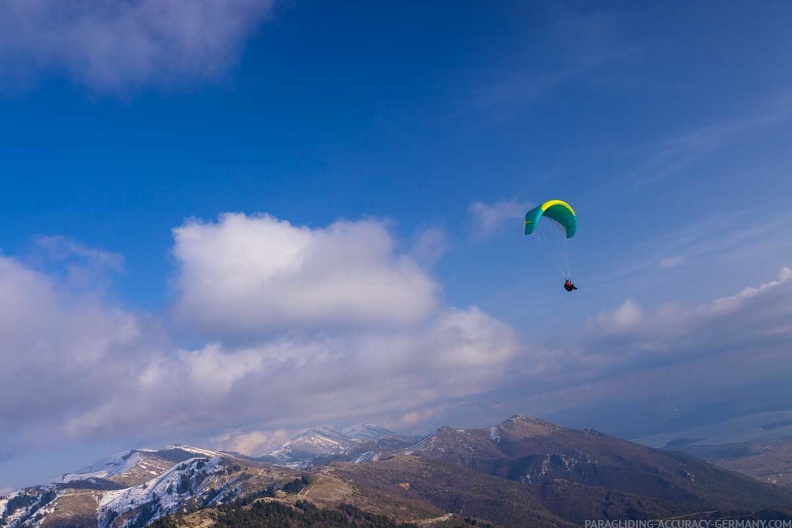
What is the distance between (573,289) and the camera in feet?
446

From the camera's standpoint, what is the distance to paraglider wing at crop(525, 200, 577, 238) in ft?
440

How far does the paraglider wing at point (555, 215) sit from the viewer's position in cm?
13402

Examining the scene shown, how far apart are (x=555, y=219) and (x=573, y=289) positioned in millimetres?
19271

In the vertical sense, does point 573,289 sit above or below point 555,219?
below

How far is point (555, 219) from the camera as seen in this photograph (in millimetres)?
141375

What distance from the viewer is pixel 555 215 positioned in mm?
140125
